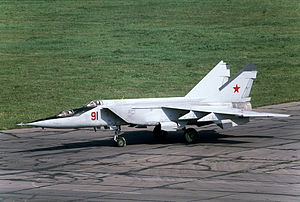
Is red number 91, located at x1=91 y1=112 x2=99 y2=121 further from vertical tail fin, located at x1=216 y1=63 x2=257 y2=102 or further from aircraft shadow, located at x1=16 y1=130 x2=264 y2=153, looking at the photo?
vertical tail fin, located at x1=216 y1=63 x2=257 y2=102

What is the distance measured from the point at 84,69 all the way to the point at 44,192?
3698cm

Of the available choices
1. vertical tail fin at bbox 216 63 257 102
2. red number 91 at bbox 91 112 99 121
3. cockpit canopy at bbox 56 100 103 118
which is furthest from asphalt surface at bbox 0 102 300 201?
vertical tail fin at bbox 216 63 257 102

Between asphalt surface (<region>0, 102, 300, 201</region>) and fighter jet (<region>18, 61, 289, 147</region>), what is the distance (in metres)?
1.08

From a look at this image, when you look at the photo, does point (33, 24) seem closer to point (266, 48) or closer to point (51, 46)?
point (51, 46)

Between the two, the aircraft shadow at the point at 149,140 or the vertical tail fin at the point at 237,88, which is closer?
the aircraft shadow at the point at 149,140

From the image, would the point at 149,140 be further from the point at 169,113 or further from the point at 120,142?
the point at 120,142

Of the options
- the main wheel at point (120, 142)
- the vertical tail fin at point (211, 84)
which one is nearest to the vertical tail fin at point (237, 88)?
the vertical tail fin at point (211, 84)

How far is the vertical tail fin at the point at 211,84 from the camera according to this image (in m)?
35.3

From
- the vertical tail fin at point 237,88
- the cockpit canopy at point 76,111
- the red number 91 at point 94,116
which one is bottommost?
the red number 91 at point 94,116

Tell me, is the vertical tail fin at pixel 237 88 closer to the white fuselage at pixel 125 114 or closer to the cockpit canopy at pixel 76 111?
the white fuselage at pixel 125 114

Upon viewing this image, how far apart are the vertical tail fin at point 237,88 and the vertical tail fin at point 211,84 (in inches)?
18.6

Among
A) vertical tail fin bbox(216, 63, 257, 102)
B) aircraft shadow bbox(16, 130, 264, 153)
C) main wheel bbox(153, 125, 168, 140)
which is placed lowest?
aircraft shadow bbox(16, 130, 264, 153)

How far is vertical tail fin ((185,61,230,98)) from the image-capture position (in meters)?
35.3

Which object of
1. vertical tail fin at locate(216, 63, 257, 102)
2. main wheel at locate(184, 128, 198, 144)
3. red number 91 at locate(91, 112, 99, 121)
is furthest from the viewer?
vertical tail fin at locate(216, 63, 257, 102)
